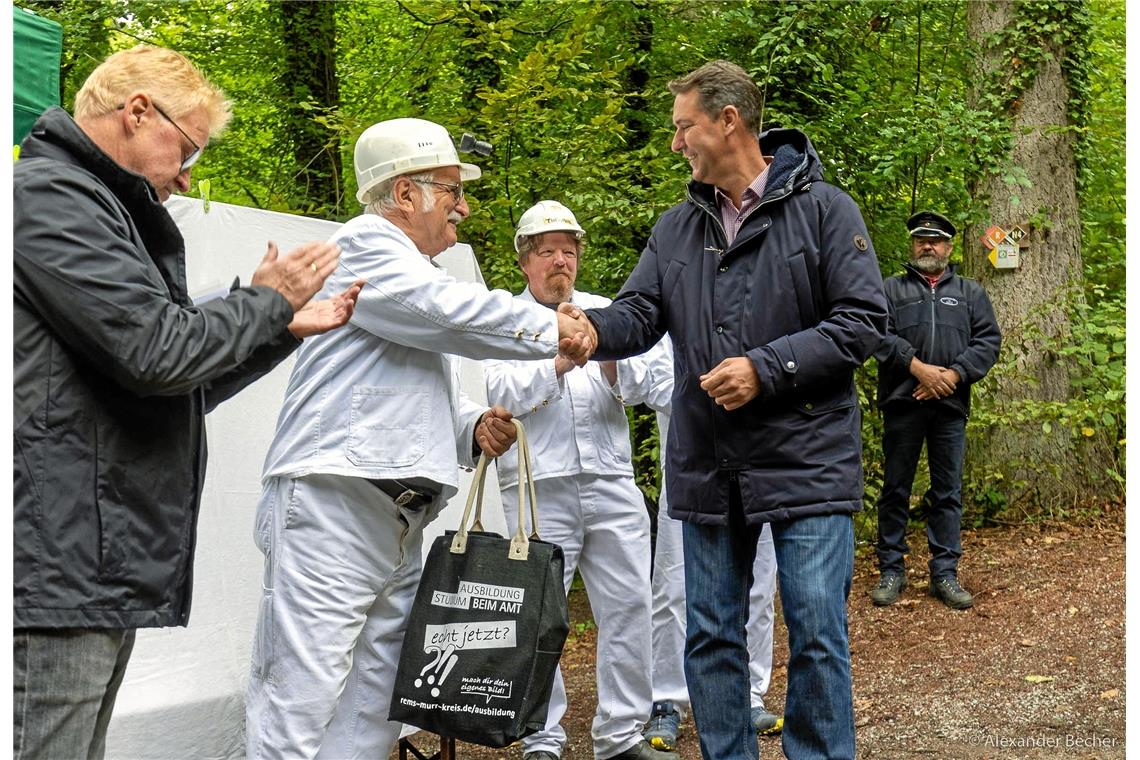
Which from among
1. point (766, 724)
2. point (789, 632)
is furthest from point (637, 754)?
point (789, 632)

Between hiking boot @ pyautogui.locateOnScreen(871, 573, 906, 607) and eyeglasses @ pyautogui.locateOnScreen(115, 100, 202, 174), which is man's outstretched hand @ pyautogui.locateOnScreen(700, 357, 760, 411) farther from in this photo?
hiking boot @ pyautogui.locateOnScreen(871, 573, 906, 607)

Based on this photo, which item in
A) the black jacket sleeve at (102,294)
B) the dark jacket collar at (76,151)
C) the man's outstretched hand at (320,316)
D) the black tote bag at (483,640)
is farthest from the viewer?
the black tote bag at (483,640)

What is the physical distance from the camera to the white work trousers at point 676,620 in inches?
215

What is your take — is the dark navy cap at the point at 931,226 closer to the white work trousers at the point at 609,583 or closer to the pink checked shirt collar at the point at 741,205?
the white work trousers at the point at 609,583

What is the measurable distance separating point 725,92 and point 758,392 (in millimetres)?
988

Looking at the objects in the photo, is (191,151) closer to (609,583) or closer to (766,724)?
(609,583)

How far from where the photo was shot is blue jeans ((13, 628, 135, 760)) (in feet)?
7.77

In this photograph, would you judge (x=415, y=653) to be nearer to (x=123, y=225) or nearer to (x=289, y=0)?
(x=123, y=225)

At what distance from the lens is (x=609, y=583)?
197 inches

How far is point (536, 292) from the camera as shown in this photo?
208 inches

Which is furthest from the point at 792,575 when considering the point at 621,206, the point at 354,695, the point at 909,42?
the point at 909,42

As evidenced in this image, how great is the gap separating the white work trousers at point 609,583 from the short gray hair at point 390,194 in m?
1.55

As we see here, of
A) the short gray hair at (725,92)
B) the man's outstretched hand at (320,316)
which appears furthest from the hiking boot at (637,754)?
→ the man's outstretched hand at (320,316)

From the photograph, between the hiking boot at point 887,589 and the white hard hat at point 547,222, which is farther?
the hiking boot at point 887,589
